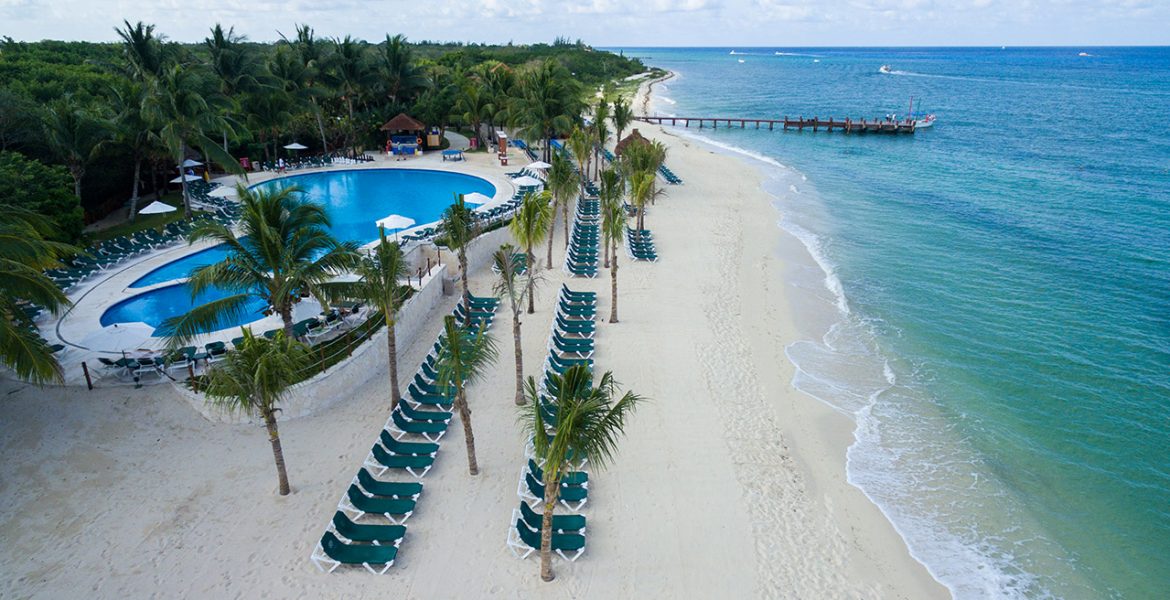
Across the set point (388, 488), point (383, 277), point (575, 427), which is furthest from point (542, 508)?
point (383, 277)

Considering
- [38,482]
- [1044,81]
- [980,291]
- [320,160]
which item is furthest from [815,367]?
[1044,81]

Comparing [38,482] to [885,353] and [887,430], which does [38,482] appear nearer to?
[887,430]

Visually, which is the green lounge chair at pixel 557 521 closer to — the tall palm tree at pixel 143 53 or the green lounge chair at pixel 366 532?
the green lounge chair at pixel 366 532

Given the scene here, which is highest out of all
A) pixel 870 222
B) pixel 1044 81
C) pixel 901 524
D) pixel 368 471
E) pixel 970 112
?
pixel 1044 81

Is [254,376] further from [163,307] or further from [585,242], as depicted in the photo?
[585,242]

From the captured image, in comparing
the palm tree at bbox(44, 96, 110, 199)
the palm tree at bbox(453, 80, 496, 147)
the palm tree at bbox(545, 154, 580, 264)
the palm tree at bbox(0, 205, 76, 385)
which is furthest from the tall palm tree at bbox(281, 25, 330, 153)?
the palm tree at bbox(0, 205, 76, 385)

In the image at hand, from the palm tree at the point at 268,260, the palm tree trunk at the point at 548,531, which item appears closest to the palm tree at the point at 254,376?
the palm tree at the point at 268,260
